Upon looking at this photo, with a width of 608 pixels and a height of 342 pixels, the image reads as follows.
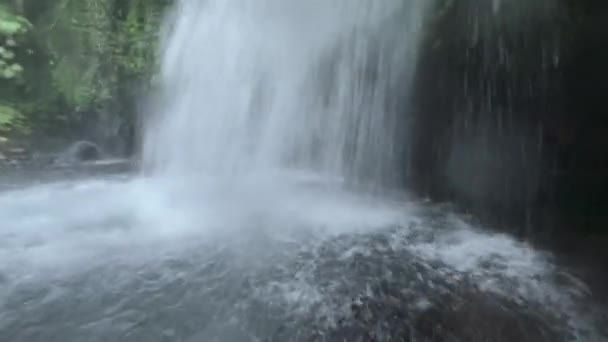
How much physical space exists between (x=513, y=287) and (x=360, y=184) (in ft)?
15.0

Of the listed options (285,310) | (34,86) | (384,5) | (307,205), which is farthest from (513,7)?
(34,86)

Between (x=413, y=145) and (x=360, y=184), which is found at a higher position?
(x=413, y=145)

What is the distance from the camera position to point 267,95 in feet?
33.3

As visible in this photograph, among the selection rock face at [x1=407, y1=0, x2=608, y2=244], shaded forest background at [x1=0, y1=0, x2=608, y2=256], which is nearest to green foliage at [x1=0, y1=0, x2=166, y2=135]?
shaded forest background at [x1=0, y1=0, x2=608, y2=256]

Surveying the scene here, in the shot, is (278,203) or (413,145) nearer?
(278,203)

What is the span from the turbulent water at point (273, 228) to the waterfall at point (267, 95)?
0.12 ft

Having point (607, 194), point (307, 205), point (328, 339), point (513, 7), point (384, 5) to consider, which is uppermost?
point (384, 5)

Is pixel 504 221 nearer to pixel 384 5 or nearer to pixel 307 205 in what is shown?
pixel 307 205

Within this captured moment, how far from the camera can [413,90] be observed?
7.79 meters

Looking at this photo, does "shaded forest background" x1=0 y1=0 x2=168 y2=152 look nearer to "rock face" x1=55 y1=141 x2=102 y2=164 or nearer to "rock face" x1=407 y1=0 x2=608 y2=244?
"rock face" x1=55 y1=141 x2=102 y2=164

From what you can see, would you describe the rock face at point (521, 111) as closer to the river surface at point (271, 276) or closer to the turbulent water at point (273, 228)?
the turbulent water at point (273, 228)

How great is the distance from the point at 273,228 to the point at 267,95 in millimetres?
5150

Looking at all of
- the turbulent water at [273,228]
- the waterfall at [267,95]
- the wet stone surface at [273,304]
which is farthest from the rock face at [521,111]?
the wet stone surface at [273,304]

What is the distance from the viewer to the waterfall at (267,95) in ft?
29.3
